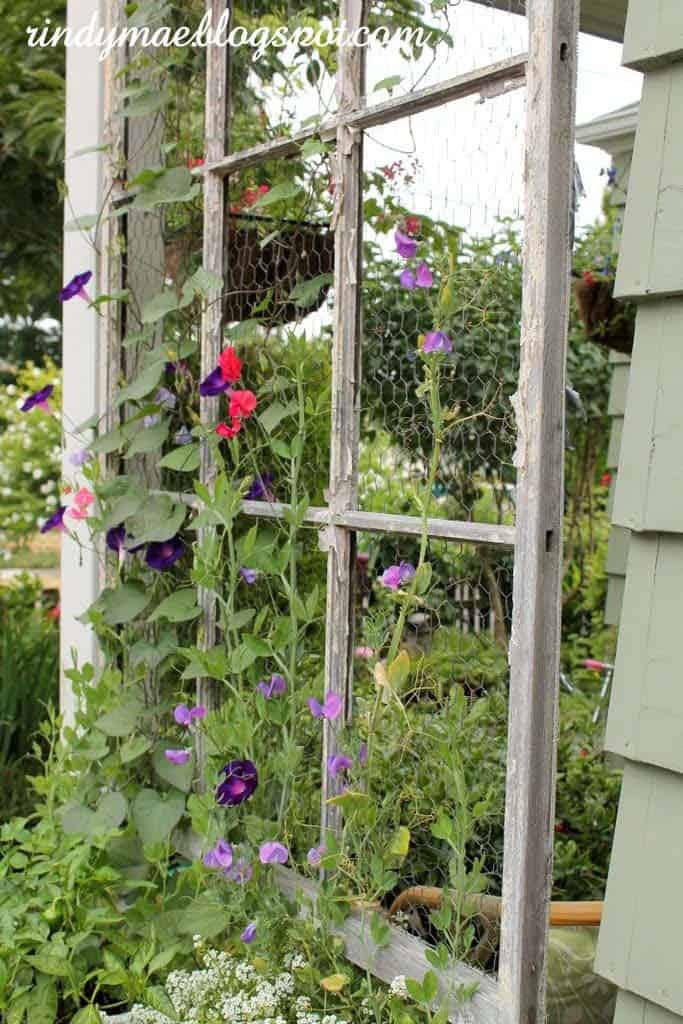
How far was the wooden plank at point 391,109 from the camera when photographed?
1.33 metres

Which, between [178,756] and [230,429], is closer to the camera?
[230,429]

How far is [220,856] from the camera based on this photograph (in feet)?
5.53

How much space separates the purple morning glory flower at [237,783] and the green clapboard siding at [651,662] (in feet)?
1.99

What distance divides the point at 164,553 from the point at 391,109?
876mm

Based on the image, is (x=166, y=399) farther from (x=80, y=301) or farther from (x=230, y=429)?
(x=80, y=301)

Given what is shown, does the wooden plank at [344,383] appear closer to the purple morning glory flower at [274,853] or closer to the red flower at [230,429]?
the purple morning glory flower at [274,853]

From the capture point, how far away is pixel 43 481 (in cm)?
815

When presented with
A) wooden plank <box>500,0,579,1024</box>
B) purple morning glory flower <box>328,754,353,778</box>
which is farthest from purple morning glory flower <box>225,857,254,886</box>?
wooden plank <box>500,0,579,1024</box>

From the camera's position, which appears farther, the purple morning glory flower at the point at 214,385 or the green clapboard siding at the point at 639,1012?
the purple morning glory flower at the point at 214,385

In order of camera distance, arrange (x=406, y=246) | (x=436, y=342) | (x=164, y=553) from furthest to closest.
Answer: (x=164, y=553)
(x=406, y=246)
(x=436, y=342)

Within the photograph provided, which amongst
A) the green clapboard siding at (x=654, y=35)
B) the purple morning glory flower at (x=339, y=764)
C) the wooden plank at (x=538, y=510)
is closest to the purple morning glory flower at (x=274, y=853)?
the purple morning glory flower at (x=339, y=764)

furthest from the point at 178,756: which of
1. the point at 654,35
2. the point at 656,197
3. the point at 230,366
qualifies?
the point at 654,35

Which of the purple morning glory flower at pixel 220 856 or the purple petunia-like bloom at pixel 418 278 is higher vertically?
the purple petunia-like bloom at pixel 418 278

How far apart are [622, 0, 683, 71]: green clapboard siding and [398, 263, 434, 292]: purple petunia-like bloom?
34 centimetres
